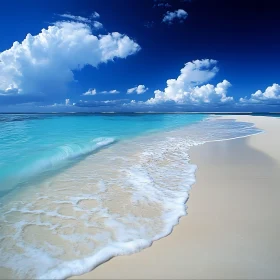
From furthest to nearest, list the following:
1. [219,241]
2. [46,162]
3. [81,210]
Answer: [46,162] < [81,210] < [219,241]

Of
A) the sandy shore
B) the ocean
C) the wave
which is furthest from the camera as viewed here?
the wave

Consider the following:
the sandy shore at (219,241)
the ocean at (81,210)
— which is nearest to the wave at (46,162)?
the ocean at (81,210)

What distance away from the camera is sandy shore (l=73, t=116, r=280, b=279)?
7.44 feet

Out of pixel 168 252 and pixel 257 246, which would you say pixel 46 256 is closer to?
pixel 168 252

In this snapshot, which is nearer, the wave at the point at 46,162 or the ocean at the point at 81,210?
the ocean at the point at 81,210

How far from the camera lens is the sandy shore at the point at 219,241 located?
2.27m

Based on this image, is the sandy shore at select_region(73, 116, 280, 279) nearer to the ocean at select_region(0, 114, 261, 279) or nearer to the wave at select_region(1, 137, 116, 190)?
the ocean at select_region(0, 114, 261, 279)

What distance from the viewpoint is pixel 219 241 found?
9.05 ft

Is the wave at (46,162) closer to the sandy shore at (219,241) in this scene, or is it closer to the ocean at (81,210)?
the ocean at (81,210)

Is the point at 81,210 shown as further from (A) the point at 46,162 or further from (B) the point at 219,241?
(A) the point at 46,162

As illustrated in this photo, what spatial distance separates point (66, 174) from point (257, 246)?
5108mm

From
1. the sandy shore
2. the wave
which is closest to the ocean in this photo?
the wave

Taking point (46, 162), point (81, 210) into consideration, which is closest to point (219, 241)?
point (81, 210)

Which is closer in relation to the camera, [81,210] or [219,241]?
[219,241]
